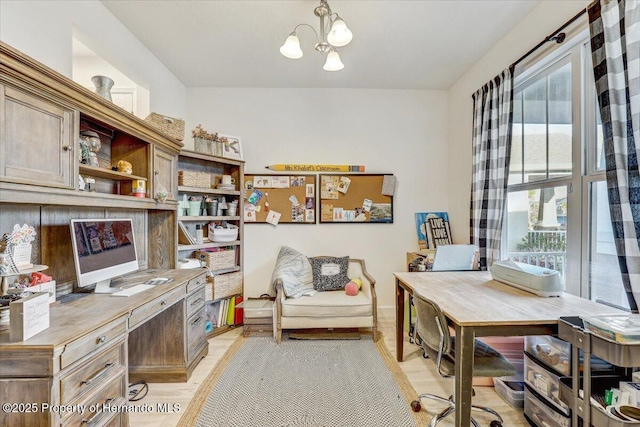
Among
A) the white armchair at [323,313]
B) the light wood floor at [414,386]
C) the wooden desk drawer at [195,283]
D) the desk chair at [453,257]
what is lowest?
the light wood floor at [414,386]

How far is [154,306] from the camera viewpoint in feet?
5.62

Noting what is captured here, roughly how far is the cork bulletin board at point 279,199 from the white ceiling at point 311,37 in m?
1.10

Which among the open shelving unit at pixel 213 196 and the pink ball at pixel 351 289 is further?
the pink ball at pixel 351 289

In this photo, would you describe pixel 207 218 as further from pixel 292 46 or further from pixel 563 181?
pixel 563 181

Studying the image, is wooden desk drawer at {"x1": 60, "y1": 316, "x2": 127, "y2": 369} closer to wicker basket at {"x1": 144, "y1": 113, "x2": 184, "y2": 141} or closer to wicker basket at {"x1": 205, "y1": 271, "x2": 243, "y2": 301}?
wicker basket at {"x1": 205, "y1": 271, "x2": 243, "y2": 301}

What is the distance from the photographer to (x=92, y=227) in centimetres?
171

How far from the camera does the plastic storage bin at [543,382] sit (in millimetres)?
1460

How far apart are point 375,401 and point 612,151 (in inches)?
79.3

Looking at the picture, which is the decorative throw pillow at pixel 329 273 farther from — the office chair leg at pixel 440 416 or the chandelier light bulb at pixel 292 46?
the chandelier light bulb at pixel 292 46

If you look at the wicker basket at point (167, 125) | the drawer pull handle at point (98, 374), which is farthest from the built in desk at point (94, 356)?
the wicker basket at point (167, 125)

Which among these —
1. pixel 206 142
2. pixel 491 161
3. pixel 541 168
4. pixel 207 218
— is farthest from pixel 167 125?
pixel 541 168

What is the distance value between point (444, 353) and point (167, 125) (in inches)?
103

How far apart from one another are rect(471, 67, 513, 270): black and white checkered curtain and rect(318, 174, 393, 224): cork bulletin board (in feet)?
3.20

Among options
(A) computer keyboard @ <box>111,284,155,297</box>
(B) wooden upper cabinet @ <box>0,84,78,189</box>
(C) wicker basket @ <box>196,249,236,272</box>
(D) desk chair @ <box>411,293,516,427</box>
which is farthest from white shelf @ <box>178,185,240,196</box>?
(D) desk chair @ <box>411,293,516,427</box>
